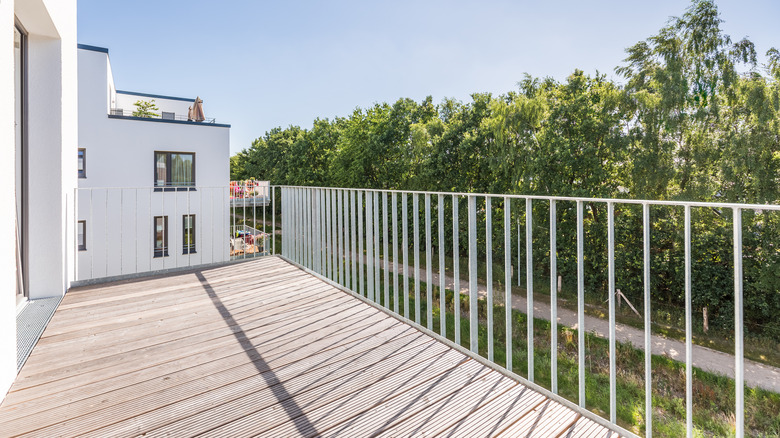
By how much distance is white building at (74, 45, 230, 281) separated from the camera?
10.0 m

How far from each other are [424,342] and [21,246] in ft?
9.41

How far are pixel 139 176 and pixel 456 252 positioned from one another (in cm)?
1169

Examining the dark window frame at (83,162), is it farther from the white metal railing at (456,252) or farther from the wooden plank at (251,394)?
the wooden plank at (251,394)

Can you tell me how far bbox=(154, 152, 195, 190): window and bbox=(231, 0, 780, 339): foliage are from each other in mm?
8375

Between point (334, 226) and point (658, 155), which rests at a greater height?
point (658, 155)

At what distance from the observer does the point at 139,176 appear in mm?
10703

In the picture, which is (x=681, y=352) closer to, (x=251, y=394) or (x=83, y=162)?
(x=251, y=394)

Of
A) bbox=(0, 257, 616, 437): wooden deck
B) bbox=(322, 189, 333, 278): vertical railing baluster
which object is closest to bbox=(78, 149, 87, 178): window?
bbox=(0, 257, 616, 437): wooden deck

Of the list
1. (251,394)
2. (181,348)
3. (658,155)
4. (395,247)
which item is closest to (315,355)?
(251,394)

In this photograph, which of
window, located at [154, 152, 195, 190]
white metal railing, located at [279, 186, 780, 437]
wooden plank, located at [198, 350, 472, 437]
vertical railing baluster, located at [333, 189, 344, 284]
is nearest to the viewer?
white metal railing, located at [279, 186, 780, 437]

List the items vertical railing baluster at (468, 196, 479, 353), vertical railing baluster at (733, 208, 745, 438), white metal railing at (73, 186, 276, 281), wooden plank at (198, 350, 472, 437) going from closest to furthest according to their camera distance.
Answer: vertical railing baluster at (733, 208, 745, 438), wooden plank at (198, 350, 472, 437), vertical railing baluster at (468, 196, 479, 353), white metal railing at (73, 186, 276, 281)

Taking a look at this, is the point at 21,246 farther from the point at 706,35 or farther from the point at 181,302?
the point at 706,35

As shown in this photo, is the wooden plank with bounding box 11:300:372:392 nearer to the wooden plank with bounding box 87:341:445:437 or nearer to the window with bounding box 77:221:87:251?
the wooden plank with bounding box 87:341:445:437

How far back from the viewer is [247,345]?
7.10 ft
